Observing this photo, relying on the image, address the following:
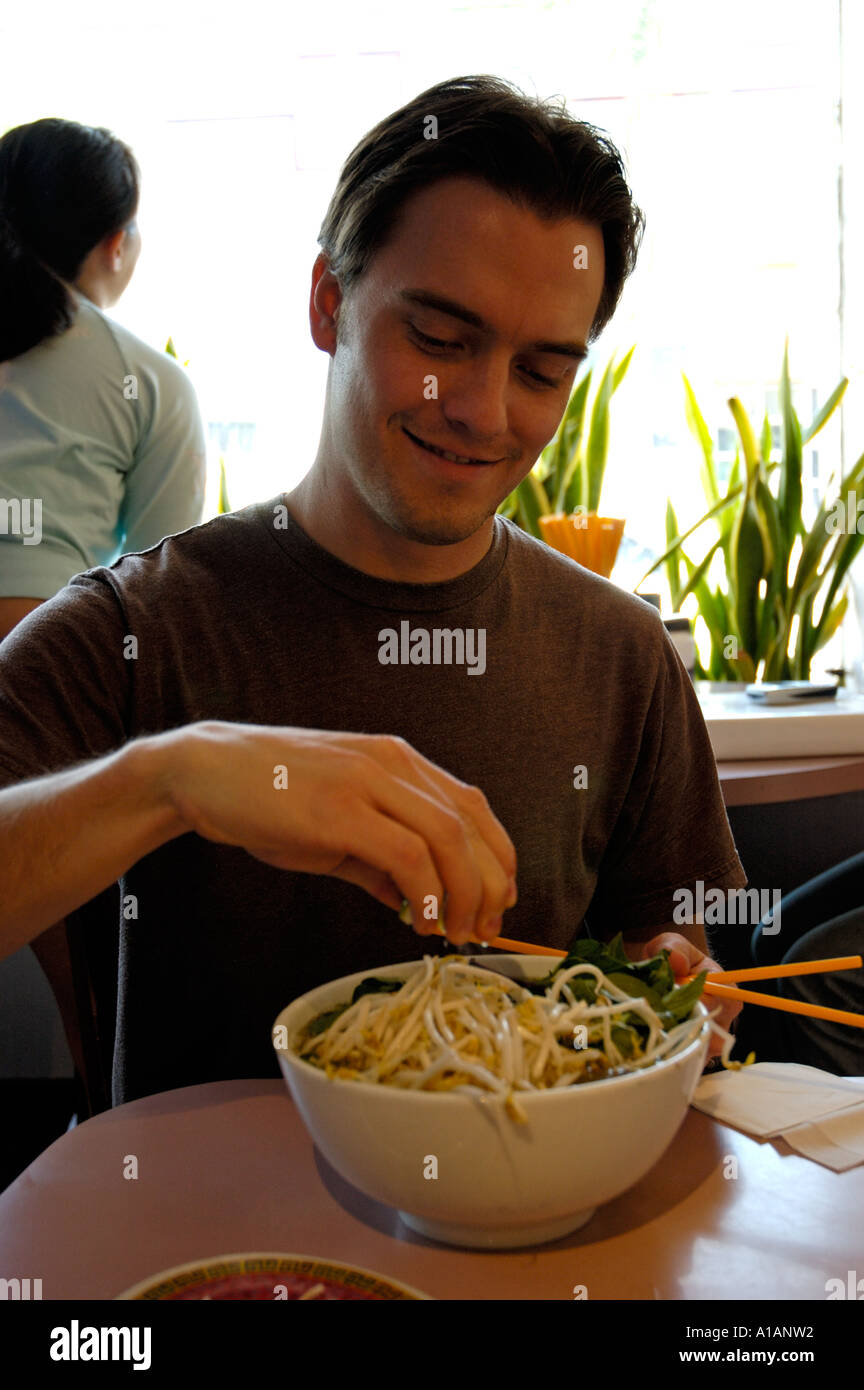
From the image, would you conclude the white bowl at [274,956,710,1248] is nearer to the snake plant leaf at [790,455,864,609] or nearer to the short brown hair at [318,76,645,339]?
the short brown hair at [318,76,645,339]

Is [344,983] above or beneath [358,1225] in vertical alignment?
above

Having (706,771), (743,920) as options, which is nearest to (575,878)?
(706,771)

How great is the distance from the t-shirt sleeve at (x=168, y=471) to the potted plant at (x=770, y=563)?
141cm

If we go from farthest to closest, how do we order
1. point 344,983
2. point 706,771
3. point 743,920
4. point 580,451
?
point 580,451 → point 743,920 → point 706,771 → point 344,983

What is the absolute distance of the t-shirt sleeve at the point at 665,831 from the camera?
1356mm

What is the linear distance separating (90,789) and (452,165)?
2.46 ft

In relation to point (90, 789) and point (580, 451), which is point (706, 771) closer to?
point (90, 789)

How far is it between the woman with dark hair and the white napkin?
4.99 ft

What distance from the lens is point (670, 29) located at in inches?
148

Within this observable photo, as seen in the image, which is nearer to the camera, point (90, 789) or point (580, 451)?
point (90, 789)

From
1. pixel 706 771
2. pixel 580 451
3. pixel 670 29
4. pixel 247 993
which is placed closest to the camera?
pixel 247 993

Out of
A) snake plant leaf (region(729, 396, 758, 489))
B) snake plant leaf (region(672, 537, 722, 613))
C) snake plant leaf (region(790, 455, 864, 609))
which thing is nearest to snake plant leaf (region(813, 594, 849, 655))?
snake plant leaf (region(790, 455, 864, 609))

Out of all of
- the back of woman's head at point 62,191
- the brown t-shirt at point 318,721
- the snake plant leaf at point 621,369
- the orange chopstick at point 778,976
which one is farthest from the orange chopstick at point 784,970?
the snake plant leaf at point 621,369

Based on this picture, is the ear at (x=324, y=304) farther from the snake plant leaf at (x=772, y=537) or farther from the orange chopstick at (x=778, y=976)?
the snake plant leaf at (x=772, y=537)
